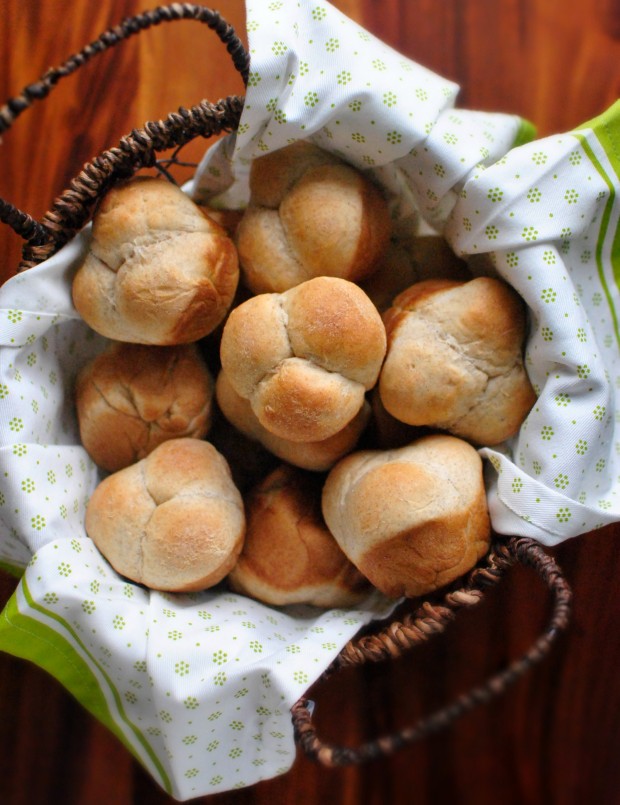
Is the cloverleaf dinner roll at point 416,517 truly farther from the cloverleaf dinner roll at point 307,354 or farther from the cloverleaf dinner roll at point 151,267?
the cloverleaf dinner roll at point 151,267

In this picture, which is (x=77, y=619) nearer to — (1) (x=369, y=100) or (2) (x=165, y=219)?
(2) (x=165, y=219)

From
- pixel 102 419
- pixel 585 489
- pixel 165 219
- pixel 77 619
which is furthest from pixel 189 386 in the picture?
pixel 585 489

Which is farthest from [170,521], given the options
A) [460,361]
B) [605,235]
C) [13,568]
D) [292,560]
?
[605,235]

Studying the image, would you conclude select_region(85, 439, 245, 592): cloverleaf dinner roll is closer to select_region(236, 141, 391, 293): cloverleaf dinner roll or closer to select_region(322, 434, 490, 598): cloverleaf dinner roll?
select_region(322, 434, 490, 598): cloverleaf dinner roll

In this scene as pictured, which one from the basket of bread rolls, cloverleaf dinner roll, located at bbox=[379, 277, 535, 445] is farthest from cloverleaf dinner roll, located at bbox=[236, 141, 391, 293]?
cloverleaf dinner roll, located at bbox=[379, 277, 535, 445]

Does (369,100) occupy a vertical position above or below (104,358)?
above

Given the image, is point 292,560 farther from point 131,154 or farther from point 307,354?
point 131,154

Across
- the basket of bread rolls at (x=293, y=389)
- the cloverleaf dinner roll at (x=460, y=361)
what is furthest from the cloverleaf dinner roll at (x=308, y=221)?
the cloverleaf dinner roll at (x=460, y=361)
